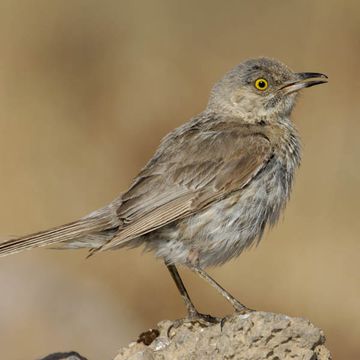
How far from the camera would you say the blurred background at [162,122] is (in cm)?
1861

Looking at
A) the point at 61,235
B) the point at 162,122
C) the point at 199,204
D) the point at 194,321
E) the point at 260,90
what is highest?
the point at 260,90

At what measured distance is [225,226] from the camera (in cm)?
1005

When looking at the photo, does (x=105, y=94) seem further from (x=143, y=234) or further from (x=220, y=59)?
(x=143, y=234)

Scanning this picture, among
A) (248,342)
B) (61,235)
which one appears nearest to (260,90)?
(61,235)

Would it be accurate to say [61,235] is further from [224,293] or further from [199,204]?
[224,293]

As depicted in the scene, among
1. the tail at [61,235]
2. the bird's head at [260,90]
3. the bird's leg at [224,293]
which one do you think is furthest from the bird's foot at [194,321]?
the bird's head at [260,90]

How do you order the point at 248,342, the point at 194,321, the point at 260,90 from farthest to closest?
the point at 260,90, the point at 194,321, the point at 248,342

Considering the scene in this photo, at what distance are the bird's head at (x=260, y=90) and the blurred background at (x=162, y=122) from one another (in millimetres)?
6365

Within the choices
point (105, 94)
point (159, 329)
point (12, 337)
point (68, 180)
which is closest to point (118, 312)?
point (12, 337)

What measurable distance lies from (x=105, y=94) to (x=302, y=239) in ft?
16.5

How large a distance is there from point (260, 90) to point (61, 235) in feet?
8.21

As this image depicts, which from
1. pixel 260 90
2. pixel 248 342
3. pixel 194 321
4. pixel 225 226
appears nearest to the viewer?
Result: pixel 248 342

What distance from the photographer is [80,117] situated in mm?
21516

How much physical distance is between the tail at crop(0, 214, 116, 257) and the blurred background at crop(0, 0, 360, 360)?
683 cm
